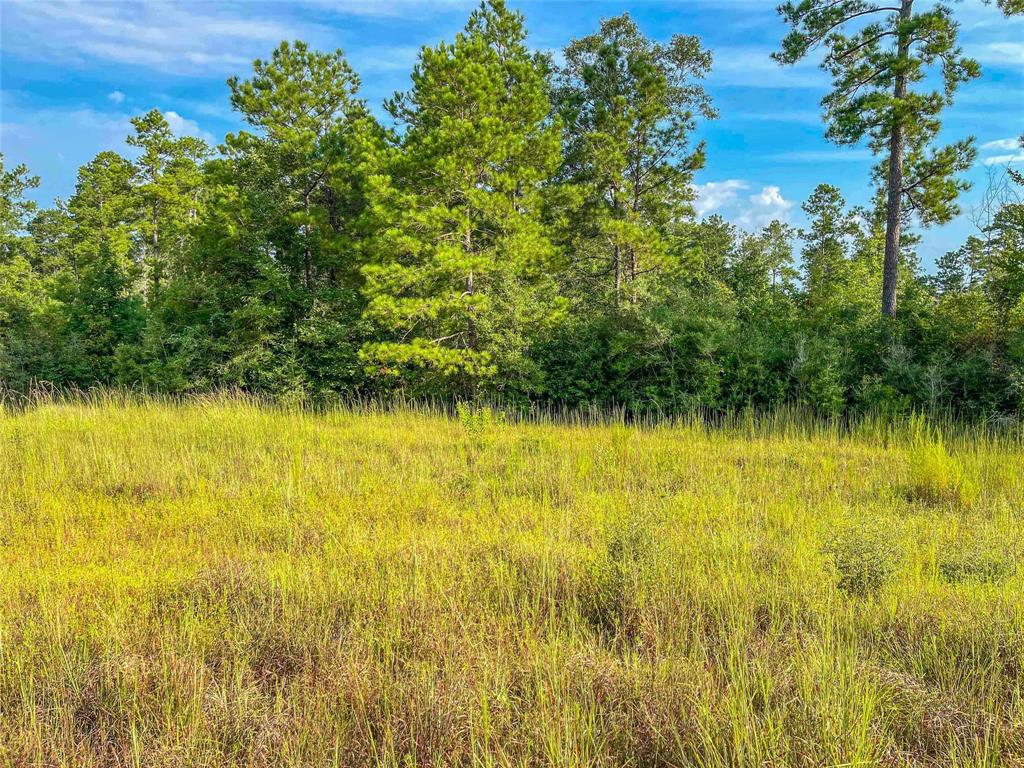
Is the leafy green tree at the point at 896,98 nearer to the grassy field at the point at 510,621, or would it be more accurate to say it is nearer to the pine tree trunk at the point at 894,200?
the pine tree trunk at the point at 894,200

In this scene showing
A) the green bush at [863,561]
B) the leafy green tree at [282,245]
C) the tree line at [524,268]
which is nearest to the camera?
the green bush at [863,561]

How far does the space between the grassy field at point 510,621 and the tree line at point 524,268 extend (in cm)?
609

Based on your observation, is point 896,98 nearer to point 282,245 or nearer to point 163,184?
point 282,245

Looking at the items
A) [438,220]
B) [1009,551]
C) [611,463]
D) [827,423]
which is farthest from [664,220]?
[1009,551]

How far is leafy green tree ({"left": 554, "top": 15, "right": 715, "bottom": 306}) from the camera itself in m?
15.6

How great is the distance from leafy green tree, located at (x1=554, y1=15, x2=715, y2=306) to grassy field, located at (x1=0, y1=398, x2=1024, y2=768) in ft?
37.3

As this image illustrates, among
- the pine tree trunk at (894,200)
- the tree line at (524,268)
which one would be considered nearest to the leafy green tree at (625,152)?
the tree line at (524,268)

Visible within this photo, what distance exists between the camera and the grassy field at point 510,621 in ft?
7.07

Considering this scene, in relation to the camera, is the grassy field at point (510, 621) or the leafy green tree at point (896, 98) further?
the leafy green tree at point (896, 98)

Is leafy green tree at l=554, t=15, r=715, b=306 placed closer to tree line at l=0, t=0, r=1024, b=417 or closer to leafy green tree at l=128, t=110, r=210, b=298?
tree line at l=0, t=0, r=1024, b=417

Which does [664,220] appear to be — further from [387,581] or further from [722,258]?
[387,581]

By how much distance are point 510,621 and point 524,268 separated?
12435 millimetres

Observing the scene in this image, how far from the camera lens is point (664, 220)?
57.1 ft

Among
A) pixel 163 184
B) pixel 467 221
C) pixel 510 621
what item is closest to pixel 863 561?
pixel 510 621
